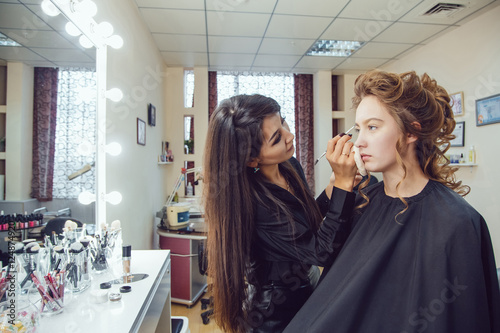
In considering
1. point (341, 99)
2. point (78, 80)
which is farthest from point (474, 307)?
point (341, 99)

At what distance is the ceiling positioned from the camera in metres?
2.58

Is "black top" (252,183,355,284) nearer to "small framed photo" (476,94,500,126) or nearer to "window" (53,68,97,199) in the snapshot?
"window" (53,68,97,199)

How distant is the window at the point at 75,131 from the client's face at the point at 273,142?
3.06ft

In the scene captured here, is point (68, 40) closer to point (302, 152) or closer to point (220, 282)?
point (220, 282)

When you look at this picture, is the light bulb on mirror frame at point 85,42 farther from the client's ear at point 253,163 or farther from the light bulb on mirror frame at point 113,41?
the client's ear at point 253,163

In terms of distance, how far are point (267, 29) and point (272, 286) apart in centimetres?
268

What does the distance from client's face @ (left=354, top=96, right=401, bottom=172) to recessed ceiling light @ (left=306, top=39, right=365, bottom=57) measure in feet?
9.12

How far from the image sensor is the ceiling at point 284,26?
258 cm

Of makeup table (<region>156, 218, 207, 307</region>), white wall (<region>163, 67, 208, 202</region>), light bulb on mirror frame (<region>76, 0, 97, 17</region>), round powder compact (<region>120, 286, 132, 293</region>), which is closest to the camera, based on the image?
round powder compact (<region>120, 286, 132, 293</region>)

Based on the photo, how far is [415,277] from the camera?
2.43 feet

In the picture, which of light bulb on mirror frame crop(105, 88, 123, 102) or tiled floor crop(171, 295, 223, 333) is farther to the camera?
tiled floor crop(171, 295, 223, 333)

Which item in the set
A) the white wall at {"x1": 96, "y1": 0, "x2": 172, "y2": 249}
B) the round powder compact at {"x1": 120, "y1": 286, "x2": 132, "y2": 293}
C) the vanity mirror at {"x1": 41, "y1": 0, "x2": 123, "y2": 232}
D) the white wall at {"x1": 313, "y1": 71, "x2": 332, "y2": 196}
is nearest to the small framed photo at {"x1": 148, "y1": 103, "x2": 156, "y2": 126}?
the white wall at {"x1": 96, "y1": 0, "x2": 172, "y2": 249}

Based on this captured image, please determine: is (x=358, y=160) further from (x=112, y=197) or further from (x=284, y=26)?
(x=284, y=26)

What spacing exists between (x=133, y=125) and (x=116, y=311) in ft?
5.62
